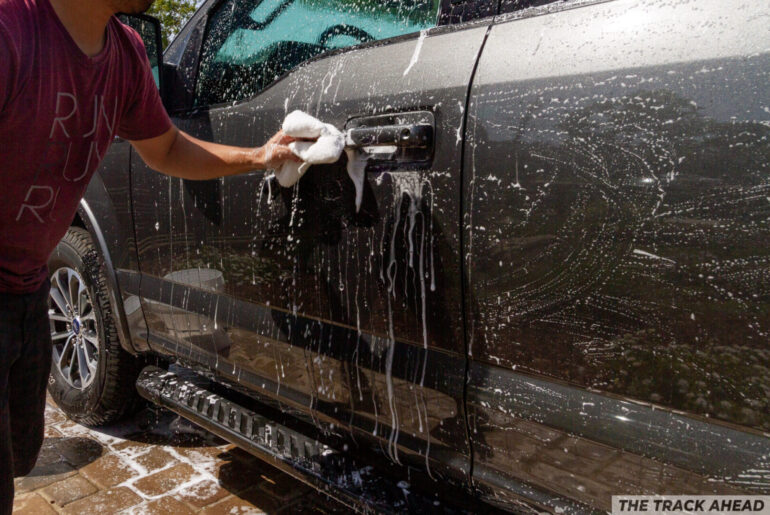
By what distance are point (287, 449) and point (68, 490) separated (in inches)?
45.1

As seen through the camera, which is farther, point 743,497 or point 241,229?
point 241,229

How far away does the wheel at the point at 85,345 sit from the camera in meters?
2.86

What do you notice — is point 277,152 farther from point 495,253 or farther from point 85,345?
point 85,345

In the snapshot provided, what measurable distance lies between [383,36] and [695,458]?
4.82 ft

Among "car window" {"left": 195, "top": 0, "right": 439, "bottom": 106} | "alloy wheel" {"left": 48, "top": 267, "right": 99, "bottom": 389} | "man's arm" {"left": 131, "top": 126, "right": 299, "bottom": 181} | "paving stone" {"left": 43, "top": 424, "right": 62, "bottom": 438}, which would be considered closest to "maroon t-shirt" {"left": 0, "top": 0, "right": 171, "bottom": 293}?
"man's arm" {"left": 131, "top": 126, "right": 299, "bottom": 181}

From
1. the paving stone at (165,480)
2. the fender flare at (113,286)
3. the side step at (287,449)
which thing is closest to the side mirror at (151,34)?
the fender flare at (113,286)

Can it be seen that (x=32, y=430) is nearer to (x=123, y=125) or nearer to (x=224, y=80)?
(x=123, y=125)

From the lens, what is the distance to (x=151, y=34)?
7.81 feet

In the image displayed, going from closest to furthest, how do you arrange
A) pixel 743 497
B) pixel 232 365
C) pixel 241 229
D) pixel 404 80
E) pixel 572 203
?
pixel 743 497, pixel 572 203, pixel 404 80, pixel 241 229, pixel 232 365

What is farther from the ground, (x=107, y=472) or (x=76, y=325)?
(x=76, y=325)

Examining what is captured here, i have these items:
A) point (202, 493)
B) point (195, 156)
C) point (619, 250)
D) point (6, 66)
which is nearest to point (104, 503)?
point (202, 493)

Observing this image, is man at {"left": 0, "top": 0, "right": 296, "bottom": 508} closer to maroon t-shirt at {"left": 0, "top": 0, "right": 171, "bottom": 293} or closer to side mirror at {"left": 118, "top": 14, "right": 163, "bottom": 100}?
maroon t-shirt at {"left": 0, "top": 0, "right": 171, "bottom": 293}

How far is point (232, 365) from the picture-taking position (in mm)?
2227

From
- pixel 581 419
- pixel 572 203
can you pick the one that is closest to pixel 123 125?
pixel 572 203
